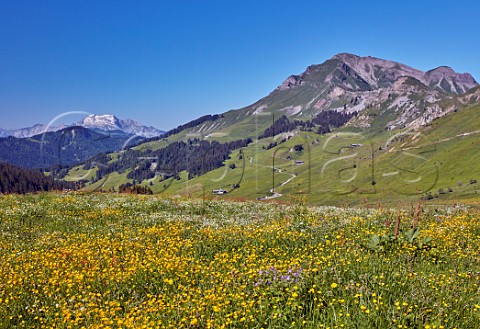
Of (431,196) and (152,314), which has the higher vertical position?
(152,314)

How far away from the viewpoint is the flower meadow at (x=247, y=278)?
6.84m

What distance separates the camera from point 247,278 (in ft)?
28.8

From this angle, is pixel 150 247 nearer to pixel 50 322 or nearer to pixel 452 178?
pixel 50 322

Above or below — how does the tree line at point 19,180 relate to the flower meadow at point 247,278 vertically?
below

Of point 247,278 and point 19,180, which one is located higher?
point 247,278

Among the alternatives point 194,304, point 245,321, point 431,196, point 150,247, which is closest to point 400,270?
point 245,321

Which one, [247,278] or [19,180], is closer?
[247,278]

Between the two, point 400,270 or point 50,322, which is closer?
Answer: point 50,322

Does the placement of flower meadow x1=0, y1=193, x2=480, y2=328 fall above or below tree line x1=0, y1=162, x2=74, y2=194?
above

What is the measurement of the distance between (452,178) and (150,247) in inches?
8530

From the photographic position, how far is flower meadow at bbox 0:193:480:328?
6836 mm

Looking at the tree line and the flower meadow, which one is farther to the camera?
the tree line

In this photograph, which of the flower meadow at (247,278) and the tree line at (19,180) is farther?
the tree line at (19,180)

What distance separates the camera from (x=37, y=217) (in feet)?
67.5
